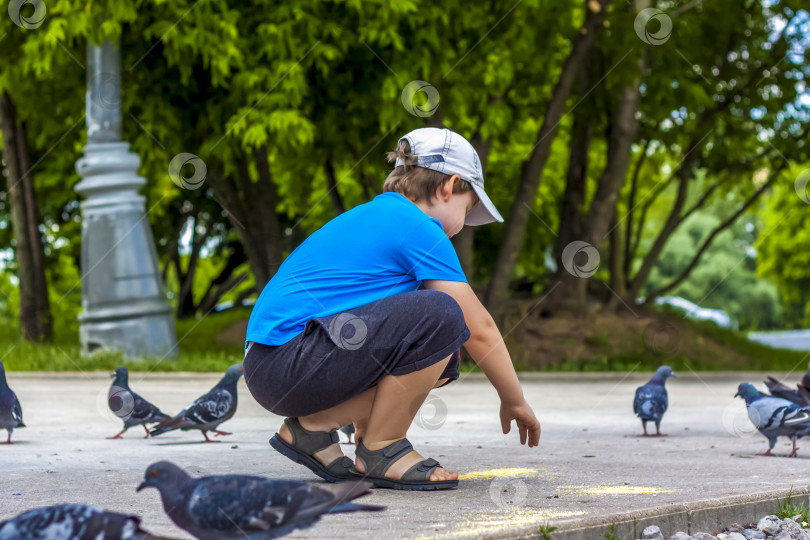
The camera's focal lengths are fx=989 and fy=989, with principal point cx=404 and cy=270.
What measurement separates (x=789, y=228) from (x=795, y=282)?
145 inches

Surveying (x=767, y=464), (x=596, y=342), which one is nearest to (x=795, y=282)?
(x=596, y=342)

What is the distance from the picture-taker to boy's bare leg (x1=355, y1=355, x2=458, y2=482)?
381 centimetres

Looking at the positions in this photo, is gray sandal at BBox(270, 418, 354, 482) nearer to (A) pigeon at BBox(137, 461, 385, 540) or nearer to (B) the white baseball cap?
(B) the white baseball cap

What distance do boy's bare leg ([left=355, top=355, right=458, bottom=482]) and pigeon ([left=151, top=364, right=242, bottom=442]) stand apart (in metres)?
2.10

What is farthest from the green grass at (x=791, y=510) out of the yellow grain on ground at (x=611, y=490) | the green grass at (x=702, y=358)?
the green grass at (x=702, y=358)

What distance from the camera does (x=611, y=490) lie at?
399 cm

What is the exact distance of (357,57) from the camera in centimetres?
1303

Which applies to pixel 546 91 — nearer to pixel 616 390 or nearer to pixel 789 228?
pixel 616 390

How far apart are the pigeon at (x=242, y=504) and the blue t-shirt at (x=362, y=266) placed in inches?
46.9

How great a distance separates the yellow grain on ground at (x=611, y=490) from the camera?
12.8ft

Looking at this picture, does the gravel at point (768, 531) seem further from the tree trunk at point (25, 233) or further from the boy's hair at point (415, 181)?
the tree trunk at point (25, 233)

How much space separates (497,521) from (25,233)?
14.9 metres

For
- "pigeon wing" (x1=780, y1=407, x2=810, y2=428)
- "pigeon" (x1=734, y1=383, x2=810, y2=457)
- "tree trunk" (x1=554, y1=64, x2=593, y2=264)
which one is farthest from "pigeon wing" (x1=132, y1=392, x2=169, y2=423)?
"tree trunk" (x1=554, y1=64, x2=593, y2=264)

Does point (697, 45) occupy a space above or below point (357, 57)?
above
